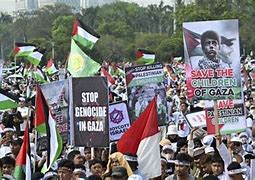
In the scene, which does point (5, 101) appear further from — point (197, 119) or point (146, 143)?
point (146, 143)

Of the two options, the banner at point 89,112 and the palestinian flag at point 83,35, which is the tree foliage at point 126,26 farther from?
the banner at point 89,112

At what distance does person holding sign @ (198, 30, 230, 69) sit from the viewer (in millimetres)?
10546

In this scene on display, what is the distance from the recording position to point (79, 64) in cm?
1372

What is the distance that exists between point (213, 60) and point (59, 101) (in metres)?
1.93

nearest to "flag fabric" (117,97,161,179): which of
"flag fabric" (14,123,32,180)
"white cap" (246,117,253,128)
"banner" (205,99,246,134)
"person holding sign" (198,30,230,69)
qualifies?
"flag fabric" (14,123,32,180)

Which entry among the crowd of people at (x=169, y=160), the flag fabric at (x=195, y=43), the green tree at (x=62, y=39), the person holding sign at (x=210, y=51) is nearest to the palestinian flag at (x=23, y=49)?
the crowd of people at (x=169, y=160)

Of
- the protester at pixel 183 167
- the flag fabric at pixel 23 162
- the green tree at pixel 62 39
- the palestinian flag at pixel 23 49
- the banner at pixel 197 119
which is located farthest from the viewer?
the green tree at pixel 62 39

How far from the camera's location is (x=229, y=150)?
9.91 meters

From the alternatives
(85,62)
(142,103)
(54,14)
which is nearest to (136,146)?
(142,103)

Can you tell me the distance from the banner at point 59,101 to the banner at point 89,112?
528 millimetres

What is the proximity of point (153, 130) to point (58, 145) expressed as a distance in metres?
0.95

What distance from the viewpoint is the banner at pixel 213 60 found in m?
10.4

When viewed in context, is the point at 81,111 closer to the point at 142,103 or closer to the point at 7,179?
the point at 7,179

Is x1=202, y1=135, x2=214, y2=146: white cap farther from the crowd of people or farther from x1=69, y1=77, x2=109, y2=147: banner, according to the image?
x1=69, y1=77, x2=109, y2=147: banner
